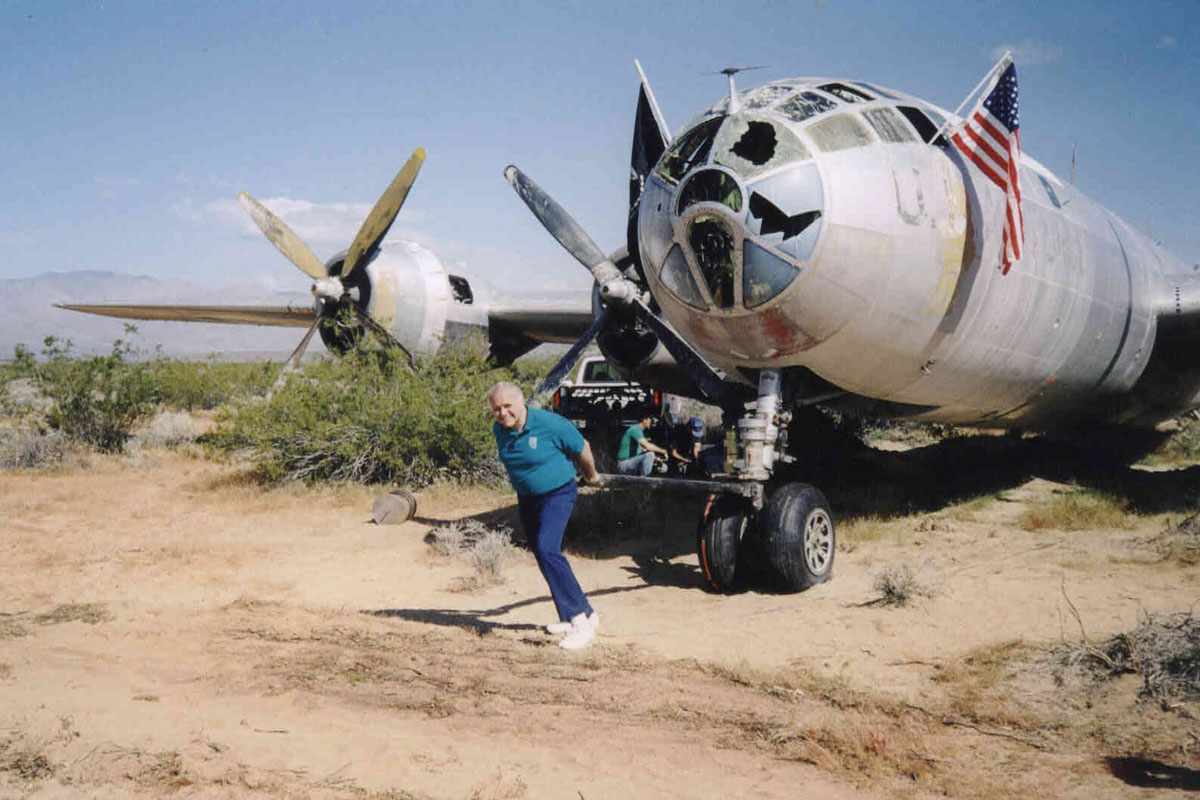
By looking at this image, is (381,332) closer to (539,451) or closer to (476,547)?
(476,547)

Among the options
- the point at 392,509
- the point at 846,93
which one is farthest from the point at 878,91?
the point at 392,509

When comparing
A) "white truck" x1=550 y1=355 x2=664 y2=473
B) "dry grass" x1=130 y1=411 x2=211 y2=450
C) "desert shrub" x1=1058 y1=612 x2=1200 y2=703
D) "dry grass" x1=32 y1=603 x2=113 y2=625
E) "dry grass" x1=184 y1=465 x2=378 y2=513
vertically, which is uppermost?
"white truck" x1=550 y1=355 x2=664 y2=473

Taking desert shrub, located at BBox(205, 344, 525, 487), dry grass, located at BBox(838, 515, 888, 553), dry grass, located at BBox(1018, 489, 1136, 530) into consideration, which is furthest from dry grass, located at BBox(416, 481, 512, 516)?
dry grass, located at BBox(1018, 489, 1136, 530)

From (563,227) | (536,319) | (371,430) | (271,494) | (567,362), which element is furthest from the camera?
(536,319)

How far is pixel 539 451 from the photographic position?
636 cm

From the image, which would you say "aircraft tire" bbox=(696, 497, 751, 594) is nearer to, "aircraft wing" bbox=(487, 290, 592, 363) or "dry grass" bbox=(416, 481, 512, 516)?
"dry grass" bbox=(416, 481, 512, 516)

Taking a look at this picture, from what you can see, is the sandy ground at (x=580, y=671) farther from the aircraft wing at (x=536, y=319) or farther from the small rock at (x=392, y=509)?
the aircraft wing at (x=536, y=319)

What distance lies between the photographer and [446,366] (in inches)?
586

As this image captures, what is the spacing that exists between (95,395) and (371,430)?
7385 mm

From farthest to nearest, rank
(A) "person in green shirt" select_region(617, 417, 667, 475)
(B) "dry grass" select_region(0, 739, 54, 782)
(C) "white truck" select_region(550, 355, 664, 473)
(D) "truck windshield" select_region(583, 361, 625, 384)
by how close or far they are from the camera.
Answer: (D) "truck windshield" select_region(583, 361, 625, 384) → (C) "white truck" select_region(550, 355, 664, 473) → (A) "person in green shirt" select_region(617, 417, 667, 475) → (B) "dry grass" select_region(0, 739, 54, 782)

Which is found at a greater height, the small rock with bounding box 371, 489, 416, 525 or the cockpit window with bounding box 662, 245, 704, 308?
the cockpit window with bounding box 662, 245, 704, 308

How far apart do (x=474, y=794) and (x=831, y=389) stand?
5.78m

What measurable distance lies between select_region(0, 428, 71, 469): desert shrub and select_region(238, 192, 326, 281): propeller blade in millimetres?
5309

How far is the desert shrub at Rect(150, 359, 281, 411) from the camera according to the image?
22203 millimetres
